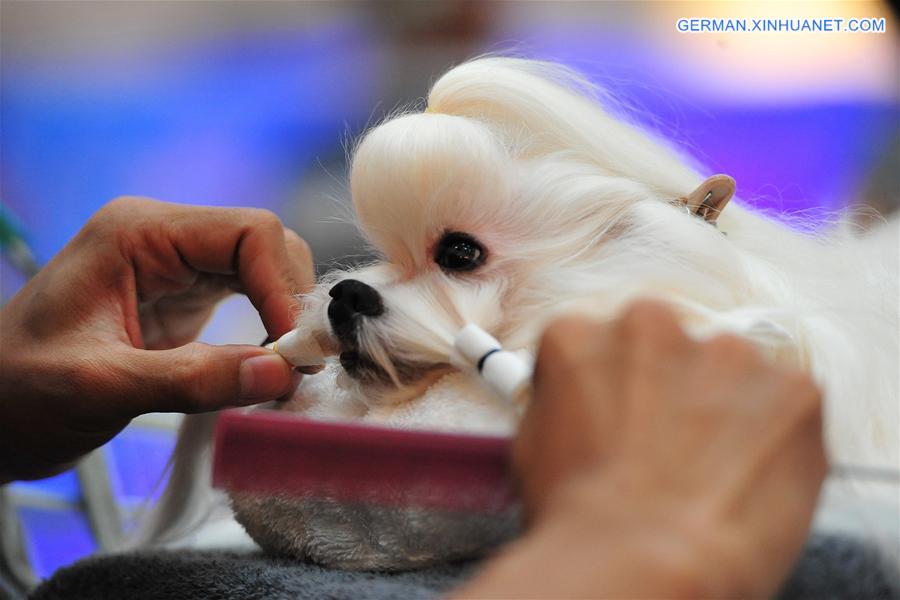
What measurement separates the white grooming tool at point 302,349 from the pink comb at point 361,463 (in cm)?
10

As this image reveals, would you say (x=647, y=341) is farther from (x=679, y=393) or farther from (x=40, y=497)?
(x=40, y=497)

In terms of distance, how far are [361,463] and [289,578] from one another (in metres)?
0.14

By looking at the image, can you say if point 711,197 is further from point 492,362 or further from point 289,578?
point 289,578

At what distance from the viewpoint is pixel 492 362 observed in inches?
18.2

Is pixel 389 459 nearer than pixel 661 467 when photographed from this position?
No

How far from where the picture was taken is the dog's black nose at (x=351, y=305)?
1.83 ft

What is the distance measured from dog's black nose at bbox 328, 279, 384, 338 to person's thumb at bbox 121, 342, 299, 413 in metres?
0.09

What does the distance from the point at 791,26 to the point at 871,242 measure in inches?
12.8

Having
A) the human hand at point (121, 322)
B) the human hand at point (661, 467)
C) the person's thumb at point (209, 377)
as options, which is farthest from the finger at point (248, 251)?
the human hand at point (661, 467)

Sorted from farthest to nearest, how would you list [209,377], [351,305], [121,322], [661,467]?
[121,322]
[209,377]
[351,305]
[661,467]

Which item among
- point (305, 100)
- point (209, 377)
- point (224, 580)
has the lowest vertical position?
point (224, 580)

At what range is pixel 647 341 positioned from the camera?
356 mm

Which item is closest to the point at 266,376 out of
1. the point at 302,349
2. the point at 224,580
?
the point at 302,349

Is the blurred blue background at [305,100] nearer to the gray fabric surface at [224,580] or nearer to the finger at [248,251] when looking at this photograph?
the finger at [248,251]
